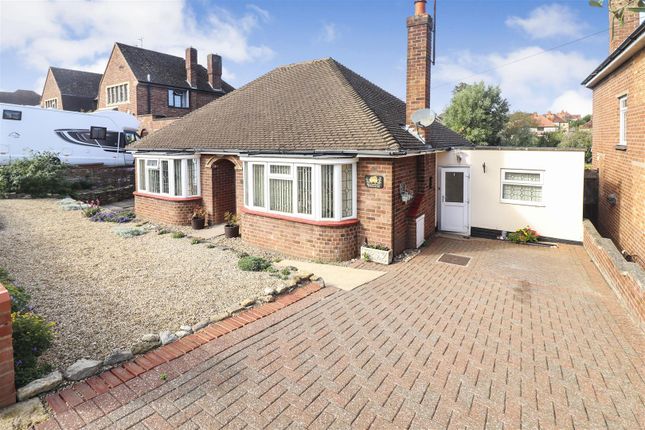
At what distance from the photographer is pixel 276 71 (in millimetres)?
16312

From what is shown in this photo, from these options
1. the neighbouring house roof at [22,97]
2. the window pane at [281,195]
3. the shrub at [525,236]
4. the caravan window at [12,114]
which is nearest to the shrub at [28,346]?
the window pane at [281,195]

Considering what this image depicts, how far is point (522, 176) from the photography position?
39.8 feet

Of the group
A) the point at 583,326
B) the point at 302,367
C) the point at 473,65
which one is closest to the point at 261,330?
the point at 302,367

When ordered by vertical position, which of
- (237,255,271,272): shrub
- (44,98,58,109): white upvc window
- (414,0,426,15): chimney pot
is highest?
(44,98,58,109): white upvc window

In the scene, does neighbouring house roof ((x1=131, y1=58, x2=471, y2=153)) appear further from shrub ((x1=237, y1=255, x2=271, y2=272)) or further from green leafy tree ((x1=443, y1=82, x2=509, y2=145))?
green leafy tree ((x1=443, y1=82, x2=509, y2=145))

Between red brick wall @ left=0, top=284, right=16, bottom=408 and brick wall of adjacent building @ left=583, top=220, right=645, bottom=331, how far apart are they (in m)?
7.90

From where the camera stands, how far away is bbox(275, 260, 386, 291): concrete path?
782 cm

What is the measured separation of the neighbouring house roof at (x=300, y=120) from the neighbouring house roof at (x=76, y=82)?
88.9 ft

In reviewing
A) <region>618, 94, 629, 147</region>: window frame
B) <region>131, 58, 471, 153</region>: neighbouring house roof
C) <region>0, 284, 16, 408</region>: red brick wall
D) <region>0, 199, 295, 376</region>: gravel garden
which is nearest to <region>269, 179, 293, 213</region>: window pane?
<region>131, 58, 471, 153</region>: neighbouring house roof

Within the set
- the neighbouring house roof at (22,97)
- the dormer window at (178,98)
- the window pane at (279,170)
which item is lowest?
the window pane at (279,170)

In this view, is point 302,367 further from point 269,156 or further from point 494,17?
point 494,17

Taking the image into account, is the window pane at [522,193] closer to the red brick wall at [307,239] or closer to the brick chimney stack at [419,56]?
the brick chimney stack at [419,56]

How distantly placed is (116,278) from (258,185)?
445 centimetres

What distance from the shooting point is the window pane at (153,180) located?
48.1 feet
